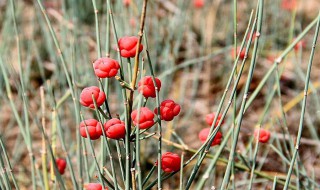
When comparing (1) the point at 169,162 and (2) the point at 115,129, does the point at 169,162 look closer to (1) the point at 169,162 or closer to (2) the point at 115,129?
(1) the point at 169,162

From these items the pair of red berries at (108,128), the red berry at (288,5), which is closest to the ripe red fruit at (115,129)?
the pair of red berries at (108,128)

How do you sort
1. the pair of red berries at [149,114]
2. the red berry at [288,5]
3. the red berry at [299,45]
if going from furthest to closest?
the red berry at [288,5]
the red berry at [299,45]
the pair of red berries at [149,114]

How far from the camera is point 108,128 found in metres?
0.71

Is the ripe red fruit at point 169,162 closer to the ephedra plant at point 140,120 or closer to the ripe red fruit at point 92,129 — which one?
the ephedra plant at point 140,120

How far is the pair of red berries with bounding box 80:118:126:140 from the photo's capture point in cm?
70

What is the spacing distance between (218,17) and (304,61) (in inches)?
17.4

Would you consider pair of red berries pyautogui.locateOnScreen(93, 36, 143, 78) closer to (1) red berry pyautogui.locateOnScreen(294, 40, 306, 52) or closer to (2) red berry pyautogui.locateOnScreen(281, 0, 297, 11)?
(1) red berry pyautogui.locateOnScreen(294, 40, 306, 52)

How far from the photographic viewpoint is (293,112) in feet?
6.54

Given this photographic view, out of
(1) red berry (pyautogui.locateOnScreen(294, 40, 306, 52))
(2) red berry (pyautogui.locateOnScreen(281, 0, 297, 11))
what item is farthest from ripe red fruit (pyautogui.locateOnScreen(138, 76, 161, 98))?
(2) red berry (pyautogui.locateOnScreen(281, 0, 297, 11))

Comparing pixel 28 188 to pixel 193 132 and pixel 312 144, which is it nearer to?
pixel 193 132

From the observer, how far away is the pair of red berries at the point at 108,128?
70 cm

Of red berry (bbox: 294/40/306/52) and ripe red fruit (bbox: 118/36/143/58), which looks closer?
ripe red fruit (bbox: 118/36/143/58)

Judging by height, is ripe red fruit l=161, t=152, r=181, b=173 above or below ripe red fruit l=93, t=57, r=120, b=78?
below

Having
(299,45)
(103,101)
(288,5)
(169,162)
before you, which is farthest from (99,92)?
(288,5)
